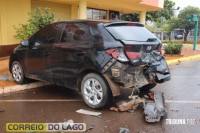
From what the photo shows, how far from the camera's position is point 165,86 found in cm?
827

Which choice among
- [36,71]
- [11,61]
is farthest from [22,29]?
[36,71]

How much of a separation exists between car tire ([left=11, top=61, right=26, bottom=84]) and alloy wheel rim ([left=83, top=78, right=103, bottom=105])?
8.07ft

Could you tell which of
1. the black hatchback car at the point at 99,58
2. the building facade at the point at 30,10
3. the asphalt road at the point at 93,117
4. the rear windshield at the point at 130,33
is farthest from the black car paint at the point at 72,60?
the building facade at the point at 30,10

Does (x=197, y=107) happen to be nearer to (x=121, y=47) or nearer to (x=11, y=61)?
(x=121, y=47)

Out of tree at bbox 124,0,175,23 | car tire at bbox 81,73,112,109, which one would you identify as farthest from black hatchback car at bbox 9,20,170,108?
tree at bbox 124,0,175,23

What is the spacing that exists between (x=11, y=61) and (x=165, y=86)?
438 cm

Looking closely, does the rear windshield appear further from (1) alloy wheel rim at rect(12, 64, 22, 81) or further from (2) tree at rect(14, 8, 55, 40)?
(2) tree at rect(14, 8, 55, 40)

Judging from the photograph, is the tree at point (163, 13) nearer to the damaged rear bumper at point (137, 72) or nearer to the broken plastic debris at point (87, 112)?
the damaged rear bumper at point (137, 72)

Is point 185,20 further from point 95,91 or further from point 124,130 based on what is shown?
point 124,130

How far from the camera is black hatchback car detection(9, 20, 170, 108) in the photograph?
565cm

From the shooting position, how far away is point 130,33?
20.1 feet
